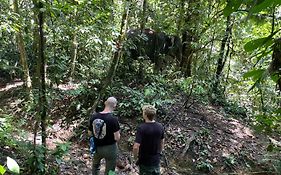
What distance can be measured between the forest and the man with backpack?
99 cm

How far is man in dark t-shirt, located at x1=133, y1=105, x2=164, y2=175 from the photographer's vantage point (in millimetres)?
5016

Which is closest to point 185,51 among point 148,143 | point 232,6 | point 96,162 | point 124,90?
point 124,90

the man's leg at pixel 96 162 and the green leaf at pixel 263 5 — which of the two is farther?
the man's leg at pixel 96 162

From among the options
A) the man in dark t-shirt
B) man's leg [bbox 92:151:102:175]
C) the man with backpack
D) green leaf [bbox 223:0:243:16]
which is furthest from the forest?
green leaf [bbox 223:0:243:16]

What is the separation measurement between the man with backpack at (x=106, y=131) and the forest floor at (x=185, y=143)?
1.48 m

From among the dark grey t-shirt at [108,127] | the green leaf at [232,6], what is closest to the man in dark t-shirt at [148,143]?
the dark grey t-shirt at [108,127]

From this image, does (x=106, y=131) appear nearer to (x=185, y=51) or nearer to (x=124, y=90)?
(x=124, y=90)

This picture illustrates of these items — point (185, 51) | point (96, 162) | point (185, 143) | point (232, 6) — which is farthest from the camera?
point (185, 51)

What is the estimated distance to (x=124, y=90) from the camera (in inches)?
403

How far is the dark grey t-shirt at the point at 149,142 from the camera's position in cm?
502

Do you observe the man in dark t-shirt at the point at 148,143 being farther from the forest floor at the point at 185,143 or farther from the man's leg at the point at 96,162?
the forest floor at the point at 185,143

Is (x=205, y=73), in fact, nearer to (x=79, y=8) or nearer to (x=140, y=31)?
(x=140, y=31)

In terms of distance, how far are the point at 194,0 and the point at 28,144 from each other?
8461 millimetres

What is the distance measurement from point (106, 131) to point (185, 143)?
3932mm
